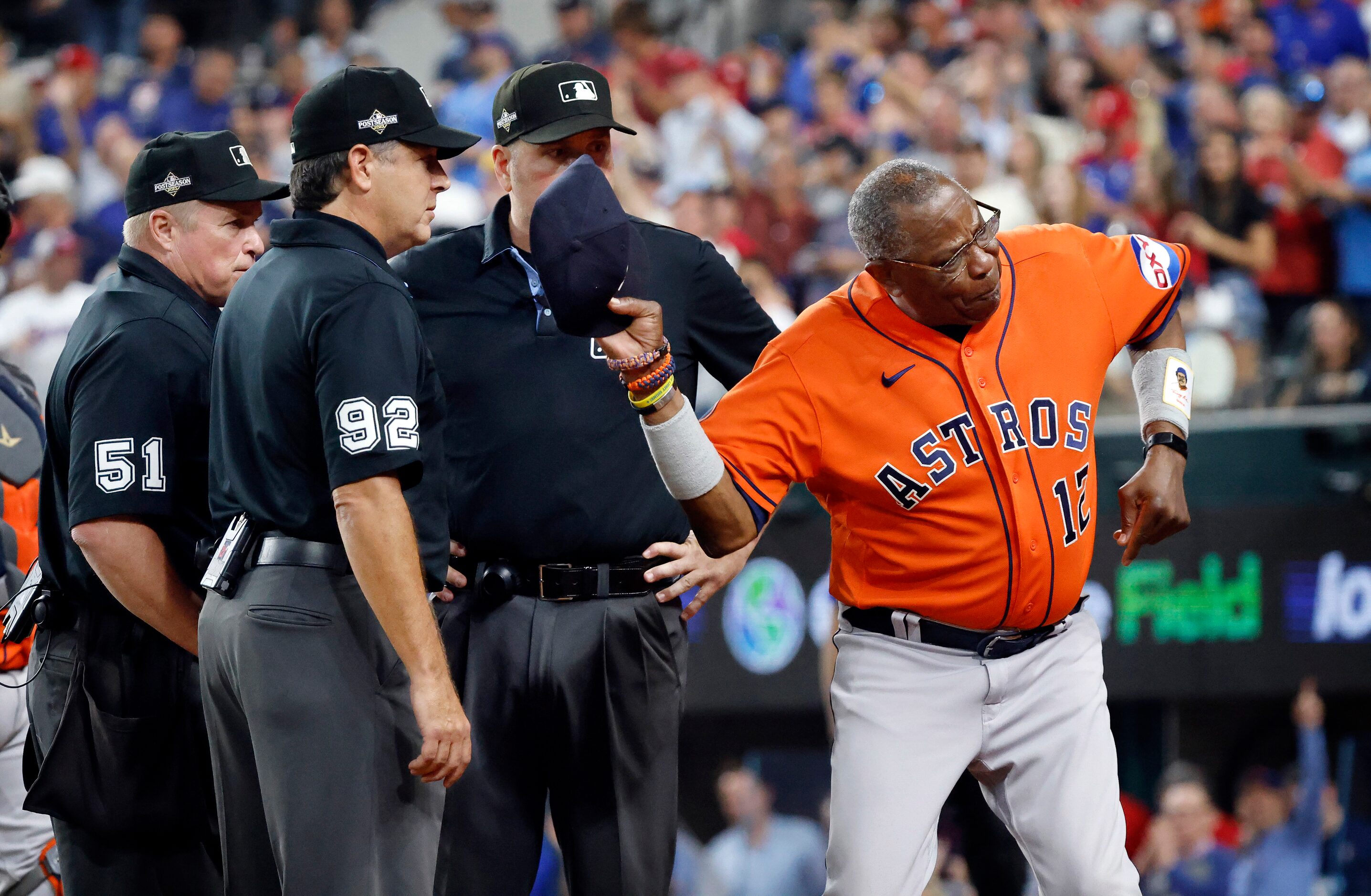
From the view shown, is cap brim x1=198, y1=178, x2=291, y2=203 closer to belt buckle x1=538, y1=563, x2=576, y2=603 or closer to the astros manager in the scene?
belt buckle x1=538, y1=563, x2=576, y2=603

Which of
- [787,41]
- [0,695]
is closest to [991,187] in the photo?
[787,41]

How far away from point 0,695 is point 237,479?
1.56 meters

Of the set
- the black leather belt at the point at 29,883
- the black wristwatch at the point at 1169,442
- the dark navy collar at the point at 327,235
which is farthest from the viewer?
the black leather belt at the point at 29,883

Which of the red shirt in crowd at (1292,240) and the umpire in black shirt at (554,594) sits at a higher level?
the red shirt in crowd at (1292,240)

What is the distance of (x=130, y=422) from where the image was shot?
3.56m

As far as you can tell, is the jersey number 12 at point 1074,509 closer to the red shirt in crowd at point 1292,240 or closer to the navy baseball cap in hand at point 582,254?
the navy baseball cap in hand at point 582,254

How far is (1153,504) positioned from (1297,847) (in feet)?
14.6

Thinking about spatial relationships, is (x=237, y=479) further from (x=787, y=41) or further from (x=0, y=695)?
(x=787, y=41)

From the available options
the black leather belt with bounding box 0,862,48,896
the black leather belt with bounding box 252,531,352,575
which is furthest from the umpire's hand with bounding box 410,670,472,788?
the black leather belt with bounding box 0,862,48,896

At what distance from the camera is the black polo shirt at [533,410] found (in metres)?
3.78

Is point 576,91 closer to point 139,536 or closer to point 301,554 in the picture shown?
point 301,554

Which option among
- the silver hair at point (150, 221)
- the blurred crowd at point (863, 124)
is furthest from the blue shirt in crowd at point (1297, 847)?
the silver hair at point (150, 221)

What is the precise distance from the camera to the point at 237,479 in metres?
3.26

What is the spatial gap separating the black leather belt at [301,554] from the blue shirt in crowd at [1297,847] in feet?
18.1
